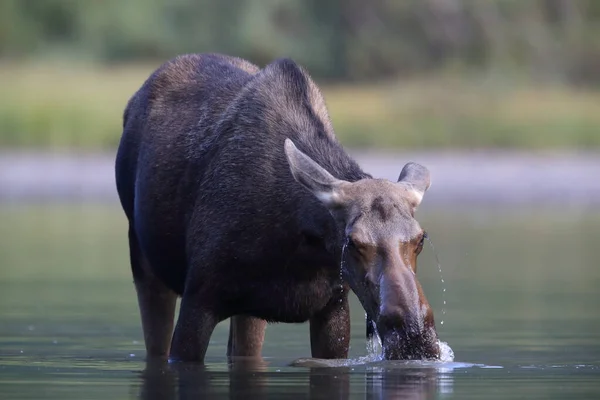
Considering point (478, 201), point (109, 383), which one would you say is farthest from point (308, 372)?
point (478, 201)

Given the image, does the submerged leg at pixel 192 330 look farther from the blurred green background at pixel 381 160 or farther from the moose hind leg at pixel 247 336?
the moose hind leg at pixel 247 336

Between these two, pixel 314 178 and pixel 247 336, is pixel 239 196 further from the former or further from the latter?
pixel 247 336

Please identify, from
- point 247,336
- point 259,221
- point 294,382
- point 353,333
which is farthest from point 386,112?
point 294,382

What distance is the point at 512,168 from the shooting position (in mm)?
31656

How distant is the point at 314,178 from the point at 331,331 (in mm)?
1360

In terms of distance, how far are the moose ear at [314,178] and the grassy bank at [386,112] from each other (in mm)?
25936

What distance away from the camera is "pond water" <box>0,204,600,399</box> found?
8070 mm

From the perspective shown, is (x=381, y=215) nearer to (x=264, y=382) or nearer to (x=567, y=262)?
(x=264, y=382)

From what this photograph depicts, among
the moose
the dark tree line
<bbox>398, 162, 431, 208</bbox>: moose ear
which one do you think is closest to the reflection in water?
the moose

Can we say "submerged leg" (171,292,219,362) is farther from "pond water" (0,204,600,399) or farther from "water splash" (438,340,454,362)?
"water splash" (438,340,454,362)

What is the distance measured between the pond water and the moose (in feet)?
0.93

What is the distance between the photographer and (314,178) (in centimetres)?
816

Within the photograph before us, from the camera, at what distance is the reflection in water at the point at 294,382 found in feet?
25.5

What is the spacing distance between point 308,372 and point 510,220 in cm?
1609
